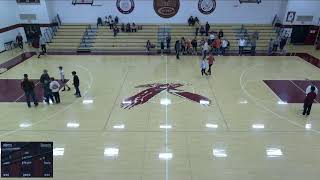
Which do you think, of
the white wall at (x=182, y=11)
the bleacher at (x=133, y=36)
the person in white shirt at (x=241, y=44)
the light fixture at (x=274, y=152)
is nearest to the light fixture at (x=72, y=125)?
the light fixture at (x=274, y=152)

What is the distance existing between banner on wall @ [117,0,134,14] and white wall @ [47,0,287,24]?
29 cm

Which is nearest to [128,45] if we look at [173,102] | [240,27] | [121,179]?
[240,27]

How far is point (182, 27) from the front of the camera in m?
22.4

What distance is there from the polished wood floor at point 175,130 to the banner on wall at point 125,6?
9.13 meters

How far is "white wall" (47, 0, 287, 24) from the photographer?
22.5 meters

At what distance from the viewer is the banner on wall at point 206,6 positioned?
73.8 ft

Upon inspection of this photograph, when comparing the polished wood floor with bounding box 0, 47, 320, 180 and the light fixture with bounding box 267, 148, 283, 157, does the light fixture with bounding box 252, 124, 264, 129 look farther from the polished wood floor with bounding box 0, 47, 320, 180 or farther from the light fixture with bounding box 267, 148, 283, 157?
the light fixture with bounding box 267, 148, 283, 157

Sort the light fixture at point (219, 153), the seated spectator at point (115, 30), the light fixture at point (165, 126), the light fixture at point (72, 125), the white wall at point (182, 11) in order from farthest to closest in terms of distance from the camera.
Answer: the white wall at point (182, 11) < the seated spectator at point (115, 30) < the light fixture at point (72, 125) < the light fixture at point (165, 126) < the light fixture at point (219, 153)

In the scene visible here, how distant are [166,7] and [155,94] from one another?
12098 mm

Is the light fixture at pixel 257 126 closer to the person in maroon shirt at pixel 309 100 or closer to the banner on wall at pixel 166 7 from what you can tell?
the person in maroon shirt at pixel 309 100

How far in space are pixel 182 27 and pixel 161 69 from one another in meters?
7.42

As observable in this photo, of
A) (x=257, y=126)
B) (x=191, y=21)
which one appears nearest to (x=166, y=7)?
(x=191, y=21)

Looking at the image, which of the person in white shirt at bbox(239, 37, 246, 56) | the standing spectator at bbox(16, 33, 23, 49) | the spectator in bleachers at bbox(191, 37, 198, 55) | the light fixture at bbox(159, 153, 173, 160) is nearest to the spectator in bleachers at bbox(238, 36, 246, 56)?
the person in white shirt at bbox(239, 37, 246, 56)

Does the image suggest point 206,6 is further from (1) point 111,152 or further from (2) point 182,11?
(1) point 111,152
